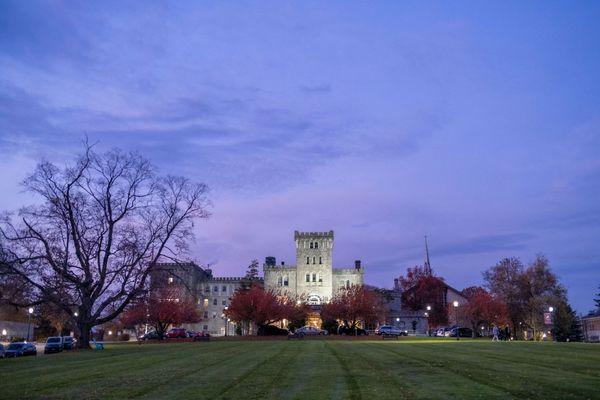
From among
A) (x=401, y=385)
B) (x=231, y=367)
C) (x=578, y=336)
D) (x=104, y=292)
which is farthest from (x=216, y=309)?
(x=401, y=385)

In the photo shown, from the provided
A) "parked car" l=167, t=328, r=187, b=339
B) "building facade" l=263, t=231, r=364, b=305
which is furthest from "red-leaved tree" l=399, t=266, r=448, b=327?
"parked car" l=167, t=328, r=187, b=339

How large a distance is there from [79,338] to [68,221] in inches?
402

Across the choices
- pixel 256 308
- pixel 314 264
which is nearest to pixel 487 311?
pixel 256 308

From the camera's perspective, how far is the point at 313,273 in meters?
128

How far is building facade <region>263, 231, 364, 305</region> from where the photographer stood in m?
127

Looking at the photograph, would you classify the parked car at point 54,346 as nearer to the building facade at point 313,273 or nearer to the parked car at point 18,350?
the parked car at point 18,350

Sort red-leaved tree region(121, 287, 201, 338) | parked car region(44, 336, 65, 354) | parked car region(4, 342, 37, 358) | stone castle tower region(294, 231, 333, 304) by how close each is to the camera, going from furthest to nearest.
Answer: stone castle tower region(294, 231, 333, 304), red-leaved tree region(121, 287, 201, 338), parked car region(44, 336, 65, 354), parked car region(4, 342, 37, 358)

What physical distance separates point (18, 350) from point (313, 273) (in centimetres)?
8576

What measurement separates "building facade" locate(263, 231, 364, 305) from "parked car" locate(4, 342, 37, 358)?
8011cm

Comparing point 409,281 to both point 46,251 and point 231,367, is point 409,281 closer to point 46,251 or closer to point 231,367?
point 46,251

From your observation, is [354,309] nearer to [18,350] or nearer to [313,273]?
[18,350]

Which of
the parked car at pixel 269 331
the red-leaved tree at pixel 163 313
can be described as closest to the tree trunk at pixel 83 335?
the red-leaved tree at pixel 163 313

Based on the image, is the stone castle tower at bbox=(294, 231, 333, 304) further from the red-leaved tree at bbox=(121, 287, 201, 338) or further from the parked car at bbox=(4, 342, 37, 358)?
the parked car at bbox=(4, 342, 37, 358)

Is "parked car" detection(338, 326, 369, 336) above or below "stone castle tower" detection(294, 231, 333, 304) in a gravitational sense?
below
